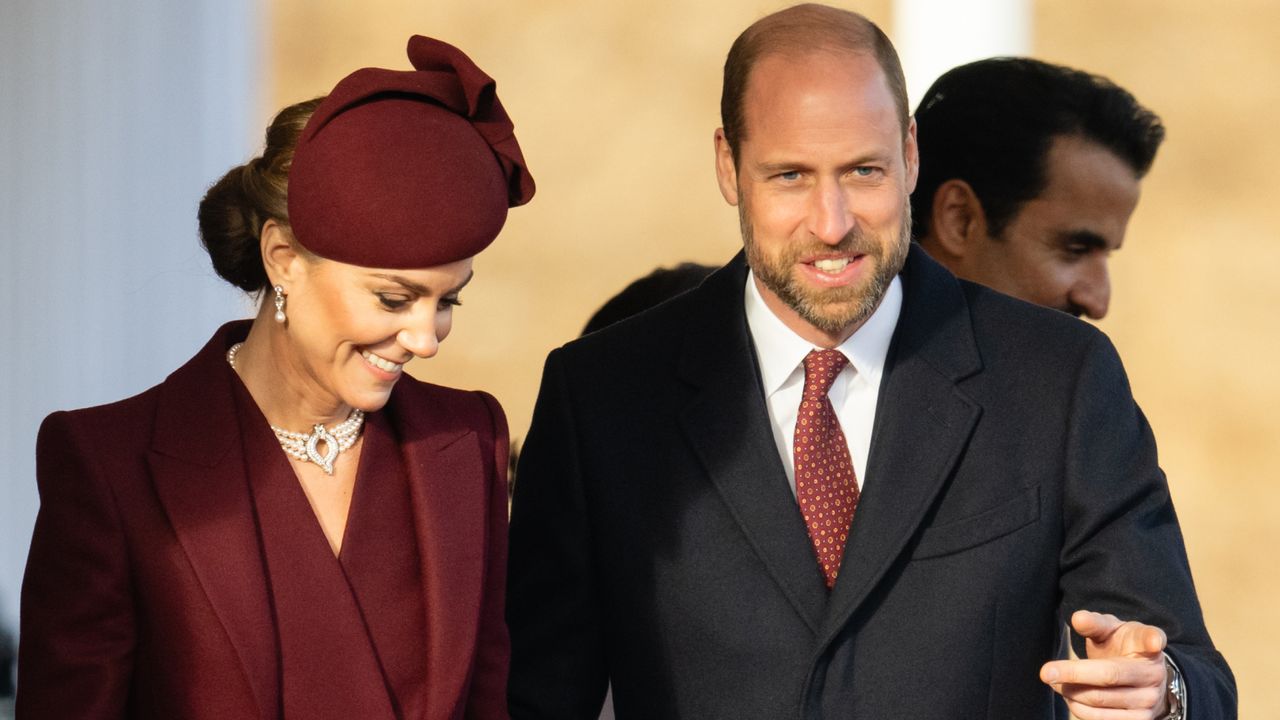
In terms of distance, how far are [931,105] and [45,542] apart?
2.08 m

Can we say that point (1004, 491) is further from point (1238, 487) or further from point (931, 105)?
point (1238, 487)

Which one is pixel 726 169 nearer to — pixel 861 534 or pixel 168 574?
pixel 861 534

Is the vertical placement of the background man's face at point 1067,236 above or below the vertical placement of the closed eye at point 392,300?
below

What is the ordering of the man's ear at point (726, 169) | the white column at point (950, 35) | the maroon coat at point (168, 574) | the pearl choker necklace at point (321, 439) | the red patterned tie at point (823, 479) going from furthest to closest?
the white column at point (950, 35) < the man's ear at point (726, 169) < the red patterned tie at point (823, 479) < the pearl choker necklace at point (321, 439) < the maroon coat at point (168, 574)

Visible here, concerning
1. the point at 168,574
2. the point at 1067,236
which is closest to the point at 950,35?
the point at 1067,236

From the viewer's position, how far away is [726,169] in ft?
8.89

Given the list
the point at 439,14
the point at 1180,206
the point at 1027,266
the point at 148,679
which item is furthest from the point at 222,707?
the point at 1180,206

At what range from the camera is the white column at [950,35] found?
4.44 meters

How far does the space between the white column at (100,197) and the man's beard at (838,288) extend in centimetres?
173

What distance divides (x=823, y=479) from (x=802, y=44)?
0.57m

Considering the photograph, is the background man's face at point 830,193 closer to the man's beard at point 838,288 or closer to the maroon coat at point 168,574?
the man's beard at point 838,288

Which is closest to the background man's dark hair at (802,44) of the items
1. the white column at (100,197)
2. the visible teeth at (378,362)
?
the visible teeth at (378,362)

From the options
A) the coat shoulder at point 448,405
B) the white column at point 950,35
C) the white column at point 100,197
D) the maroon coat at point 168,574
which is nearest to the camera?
the maroon coat at point 168,574

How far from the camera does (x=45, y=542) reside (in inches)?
83.7
